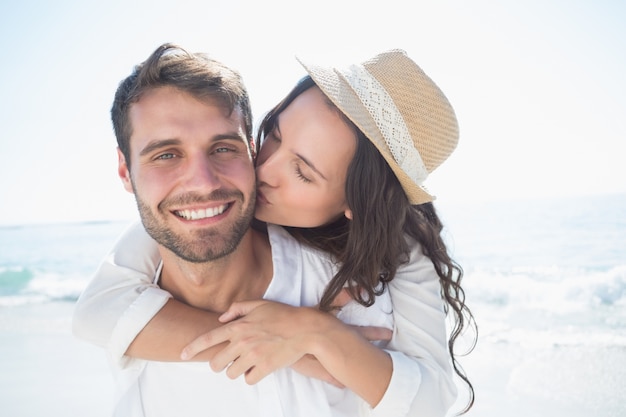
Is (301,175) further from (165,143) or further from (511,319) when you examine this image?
(511,319)

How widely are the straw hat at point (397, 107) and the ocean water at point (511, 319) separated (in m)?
2.20

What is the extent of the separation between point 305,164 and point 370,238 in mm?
438

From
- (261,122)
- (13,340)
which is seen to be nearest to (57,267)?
(13,340)

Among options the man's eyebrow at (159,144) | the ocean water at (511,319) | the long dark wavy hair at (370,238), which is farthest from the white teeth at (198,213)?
the ocean water at (511,319)

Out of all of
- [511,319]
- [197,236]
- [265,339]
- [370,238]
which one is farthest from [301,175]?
[511,319]

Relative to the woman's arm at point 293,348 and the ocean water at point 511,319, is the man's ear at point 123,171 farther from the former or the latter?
the ocean water at point 511,319

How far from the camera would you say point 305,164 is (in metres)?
2.47

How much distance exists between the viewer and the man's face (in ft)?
7.29

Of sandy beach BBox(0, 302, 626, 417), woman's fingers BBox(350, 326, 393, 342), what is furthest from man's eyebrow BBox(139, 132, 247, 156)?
sandy beach BBox(0, 302, 626, 417)

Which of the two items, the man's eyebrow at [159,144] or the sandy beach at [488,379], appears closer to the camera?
the man's eyebrow at [159,144]

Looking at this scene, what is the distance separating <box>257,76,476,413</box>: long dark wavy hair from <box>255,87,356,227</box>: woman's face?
55mm

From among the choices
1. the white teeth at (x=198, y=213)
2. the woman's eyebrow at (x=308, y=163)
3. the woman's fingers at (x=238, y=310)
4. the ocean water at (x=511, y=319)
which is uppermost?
the woman's eyebrow at (x=308, y=163)

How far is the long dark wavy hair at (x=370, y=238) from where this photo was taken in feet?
8.02

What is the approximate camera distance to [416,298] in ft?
8.00
